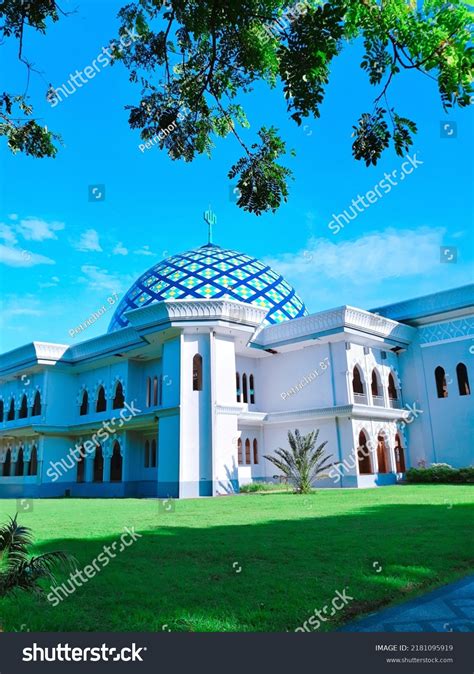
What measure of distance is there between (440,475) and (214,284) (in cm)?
1251

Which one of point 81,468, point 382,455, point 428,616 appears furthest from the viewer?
point 81,468

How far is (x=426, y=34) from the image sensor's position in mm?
3906

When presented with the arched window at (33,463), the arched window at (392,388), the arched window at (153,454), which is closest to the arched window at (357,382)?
the arched window at (392,388)

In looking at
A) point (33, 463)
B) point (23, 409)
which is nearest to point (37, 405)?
point (23, 409)

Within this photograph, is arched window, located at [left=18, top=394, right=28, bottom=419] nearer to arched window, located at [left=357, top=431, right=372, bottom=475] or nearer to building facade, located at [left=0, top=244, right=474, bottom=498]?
building facade, located at [left=0, top=244, right=474, bottom=498]

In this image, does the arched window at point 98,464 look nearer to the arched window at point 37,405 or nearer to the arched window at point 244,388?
the arched window at point 37,405

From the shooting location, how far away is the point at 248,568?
495 cm

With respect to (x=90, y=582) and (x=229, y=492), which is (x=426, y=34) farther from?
(x=229, y=492)

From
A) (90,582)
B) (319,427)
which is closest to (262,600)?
(90,582)

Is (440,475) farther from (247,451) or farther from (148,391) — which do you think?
(148,391)

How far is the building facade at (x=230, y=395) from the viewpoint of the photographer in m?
17.5

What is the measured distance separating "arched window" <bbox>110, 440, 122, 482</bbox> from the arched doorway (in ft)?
32.7

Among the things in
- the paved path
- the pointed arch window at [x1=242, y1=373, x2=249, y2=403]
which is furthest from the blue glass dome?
the paved path

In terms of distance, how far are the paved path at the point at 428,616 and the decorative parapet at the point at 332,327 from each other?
48.5 ft
